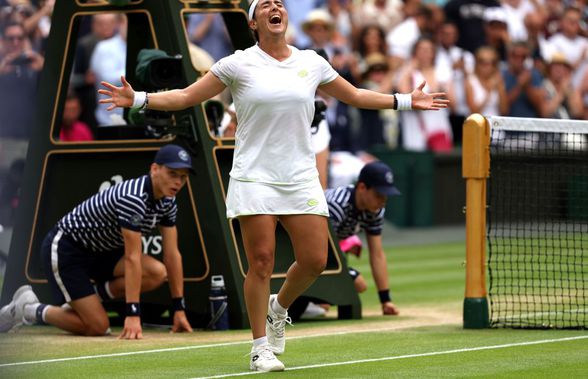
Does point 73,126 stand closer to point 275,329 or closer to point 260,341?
point 275,329

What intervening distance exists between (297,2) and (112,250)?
35.1ft

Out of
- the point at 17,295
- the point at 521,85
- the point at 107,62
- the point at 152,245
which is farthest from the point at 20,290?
the point at 521,85

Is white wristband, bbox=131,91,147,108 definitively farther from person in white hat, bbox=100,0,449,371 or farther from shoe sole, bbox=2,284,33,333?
Result: shoe sole, bbox=2,284,33,333

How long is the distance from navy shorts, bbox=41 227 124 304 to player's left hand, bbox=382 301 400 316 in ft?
8.80

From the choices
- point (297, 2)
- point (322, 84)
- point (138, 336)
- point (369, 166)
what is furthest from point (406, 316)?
point (297, 2)

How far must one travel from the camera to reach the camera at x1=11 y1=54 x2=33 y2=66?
1684cm

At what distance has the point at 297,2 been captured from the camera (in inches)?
850

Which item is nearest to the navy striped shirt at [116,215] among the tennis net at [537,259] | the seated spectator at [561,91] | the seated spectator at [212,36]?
the tennis net at [537,259]

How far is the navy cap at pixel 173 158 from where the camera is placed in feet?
35.6

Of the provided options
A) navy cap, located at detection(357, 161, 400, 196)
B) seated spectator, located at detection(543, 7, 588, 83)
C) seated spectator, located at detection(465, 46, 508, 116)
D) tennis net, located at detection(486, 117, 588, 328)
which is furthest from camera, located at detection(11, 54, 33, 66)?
seated spectator, located at detection(543, 7, 588, 83)

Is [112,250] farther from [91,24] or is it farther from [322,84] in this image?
[91,24]

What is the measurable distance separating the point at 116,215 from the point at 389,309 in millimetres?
2878

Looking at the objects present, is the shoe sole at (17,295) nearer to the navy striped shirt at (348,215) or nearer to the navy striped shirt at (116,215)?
the navy striped shirt at (116,215)

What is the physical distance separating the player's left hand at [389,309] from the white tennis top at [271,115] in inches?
151
